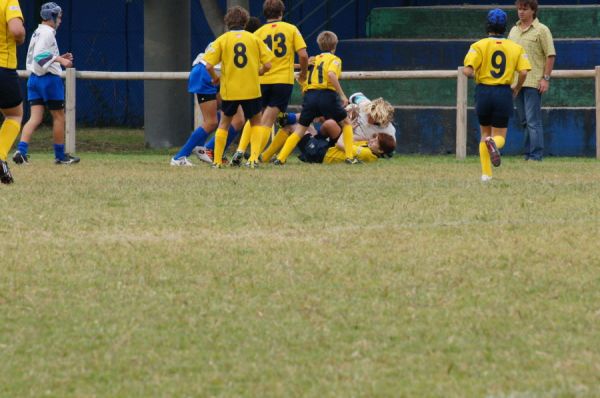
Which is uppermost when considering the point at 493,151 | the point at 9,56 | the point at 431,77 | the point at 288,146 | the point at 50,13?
the point at 50,13

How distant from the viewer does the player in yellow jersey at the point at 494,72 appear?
13.9 meters

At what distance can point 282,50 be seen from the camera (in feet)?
52.9

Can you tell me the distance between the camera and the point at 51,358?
6195 millimetres

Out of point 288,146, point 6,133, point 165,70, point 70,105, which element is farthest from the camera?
point 165,70

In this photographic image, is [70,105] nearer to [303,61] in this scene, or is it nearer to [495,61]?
[303,61]

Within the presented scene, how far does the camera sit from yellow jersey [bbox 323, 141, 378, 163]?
17094mm

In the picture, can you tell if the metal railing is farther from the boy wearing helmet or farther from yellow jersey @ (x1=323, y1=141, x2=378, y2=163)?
the boy wearing helmet

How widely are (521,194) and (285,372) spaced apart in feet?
21.9

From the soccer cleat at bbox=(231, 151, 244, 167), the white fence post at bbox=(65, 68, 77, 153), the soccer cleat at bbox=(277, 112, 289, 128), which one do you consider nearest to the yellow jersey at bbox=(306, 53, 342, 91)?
the soccer cleat at bbox=(277, 112, 289, 128)

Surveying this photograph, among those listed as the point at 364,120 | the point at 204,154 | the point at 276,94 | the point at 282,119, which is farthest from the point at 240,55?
the point at 364,120

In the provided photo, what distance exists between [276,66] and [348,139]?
1265mm

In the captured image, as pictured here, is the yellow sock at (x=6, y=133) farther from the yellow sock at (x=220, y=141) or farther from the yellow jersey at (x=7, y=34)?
the yellow sock at (x=220, y=141)

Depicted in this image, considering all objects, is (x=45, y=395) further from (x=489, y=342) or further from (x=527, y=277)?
(x=527, y=277)

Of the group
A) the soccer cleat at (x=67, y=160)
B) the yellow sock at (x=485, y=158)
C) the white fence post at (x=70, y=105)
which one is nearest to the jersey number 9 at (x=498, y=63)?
the yellow sock at (x=485, y=158)
